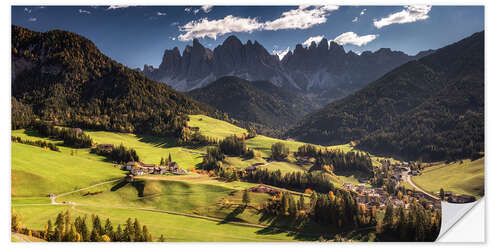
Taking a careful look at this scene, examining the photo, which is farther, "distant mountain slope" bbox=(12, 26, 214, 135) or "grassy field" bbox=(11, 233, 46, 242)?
"distant mountain slope" bbox=(12, 26, 214, 135)

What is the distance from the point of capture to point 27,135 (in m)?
36.7

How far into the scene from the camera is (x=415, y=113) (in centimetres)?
8125

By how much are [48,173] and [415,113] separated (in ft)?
315

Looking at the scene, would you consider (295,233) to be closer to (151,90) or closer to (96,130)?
(96,130)

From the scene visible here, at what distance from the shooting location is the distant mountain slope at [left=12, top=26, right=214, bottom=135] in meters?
53.4

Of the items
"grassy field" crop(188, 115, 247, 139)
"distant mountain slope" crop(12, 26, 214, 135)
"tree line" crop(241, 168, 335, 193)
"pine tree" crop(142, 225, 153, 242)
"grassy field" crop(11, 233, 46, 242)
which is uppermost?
"distant mountain slope" crop(12, 26, 214, 135)

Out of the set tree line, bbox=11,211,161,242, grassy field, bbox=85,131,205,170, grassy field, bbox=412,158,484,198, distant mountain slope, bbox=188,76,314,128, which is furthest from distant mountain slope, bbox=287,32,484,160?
tree line, bbox=11,211,161,242

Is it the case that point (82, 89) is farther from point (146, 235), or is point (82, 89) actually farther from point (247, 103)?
point (247, 103)

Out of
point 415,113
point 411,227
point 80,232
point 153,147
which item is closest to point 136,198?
point 80,232

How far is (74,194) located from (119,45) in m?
14.0

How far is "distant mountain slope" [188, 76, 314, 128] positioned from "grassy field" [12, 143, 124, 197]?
12969 centimetres

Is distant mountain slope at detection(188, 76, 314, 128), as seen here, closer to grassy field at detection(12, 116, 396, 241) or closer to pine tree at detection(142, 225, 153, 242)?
grassy field at detection(12, 116, 396, 241)

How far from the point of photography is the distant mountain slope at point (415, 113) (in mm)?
56562

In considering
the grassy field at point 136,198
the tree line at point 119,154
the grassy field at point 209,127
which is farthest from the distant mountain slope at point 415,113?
the tree line at point 119,154
